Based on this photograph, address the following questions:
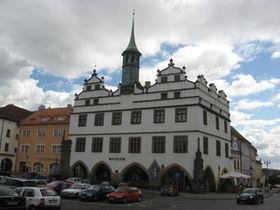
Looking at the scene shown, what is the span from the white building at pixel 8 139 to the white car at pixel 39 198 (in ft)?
184

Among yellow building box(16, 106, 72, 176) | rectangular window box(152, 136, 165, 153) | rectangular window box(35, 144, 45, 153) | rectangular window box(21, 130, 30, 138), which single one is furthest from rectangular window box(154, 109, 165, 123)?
rectangular window box(21, 130, 30, 138)

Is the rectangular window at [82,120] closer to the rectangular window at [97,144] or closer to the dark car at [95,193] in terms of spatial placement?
the rectangular window at [97,144]

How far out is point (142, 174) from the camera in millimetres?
60625

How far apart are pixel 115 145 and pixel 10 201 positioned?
4248 cm

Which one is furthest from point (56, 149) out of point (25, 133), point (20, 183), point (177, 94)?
point (20, 183)

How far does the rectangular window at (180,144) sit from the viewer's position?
55184 mm

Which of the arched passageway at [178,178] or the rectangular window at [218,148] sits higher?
the rectangular window at [218,148]

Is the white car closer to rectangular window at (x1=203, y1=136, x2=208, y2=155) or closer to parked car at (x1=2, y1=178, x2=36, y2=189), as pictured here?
parked car at (x1=2, y1=178, x2=36, y2=189)

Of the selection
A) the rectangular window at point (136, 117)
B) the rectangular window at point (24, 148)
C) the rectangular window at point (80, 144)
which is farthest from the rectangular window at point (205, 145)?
the rectangular window at point (24, 148)

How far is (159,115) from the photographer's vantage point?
192 ft

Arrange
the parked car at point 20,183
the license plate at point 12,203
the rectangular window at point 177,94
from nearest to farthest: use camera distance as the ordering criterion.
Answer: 1. the license plate at point 12,203
2. the parked car at point 20,183
3. the rectangular window at point 177,94

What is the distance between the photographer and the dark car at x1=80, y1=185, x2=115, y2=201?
35344mm

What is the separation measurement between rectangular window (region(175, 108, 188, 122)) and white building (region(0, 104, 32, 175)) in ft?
121

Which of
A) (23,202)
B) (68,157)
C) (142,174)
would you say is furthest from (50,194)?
(68,157)
